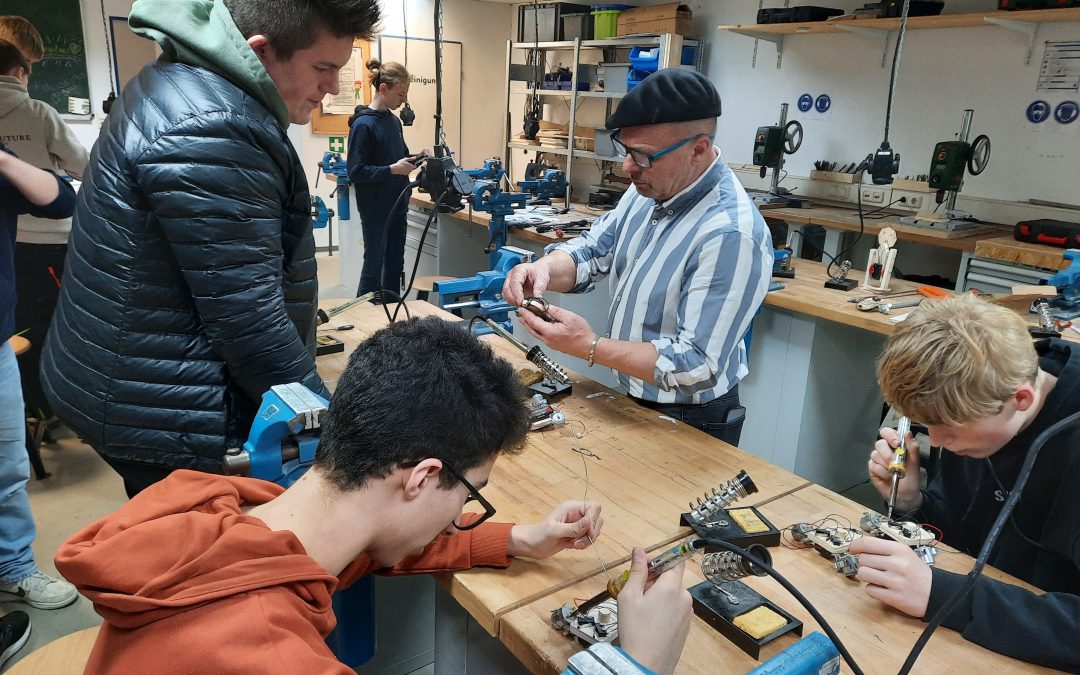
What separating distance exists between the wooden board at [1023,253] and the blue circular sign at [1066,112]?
2.97ft

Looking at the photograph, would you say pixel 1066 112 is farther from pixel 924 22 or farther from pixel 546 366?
pixel 546 366

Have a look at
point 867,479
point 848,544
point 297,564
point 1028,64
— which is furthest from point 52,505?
point 1028,64

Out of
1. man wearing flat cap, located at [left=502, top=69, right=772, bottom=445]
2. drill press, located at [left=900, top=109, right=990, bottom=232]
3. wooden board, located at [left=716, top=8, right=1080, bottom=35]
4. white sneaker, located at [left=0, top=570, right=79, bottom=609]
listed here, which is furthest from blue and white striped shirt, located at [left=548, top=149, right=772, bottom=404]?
wooden board, located at [left=716, top=8, right=1080, bottom=35]

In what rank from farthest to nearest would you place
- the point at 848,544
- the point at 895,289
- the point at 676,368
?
the point at 895,289, the point at 676,368, the point at 848,544

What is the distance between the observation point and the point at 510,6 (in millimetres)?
7117

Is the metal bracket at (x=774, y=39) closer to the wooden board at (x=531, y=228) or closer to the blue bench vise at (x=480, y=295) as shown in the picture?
the wooden board at (x=531, y=228)

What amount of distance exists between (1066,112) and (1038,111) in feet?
0.46

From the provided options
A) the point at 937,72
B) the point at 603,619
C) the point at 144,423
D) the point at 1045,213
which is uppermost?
the point at 937,72

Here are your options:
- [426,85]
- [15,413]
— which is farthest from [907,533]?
[426,85]

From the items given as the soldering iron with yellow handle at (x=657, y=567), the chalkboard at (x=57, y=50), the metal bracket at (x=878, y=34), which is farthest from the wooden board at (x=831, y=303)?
the chalkboard at (x=57, y=50)

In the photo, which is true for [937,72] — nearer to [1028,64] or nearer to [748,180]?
[1028,64]

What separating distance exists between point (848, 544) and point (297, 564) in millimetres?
916

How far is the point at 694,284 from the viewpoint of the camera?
5.26ft

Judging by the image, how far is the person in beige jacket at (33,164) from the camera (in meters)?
2.69
